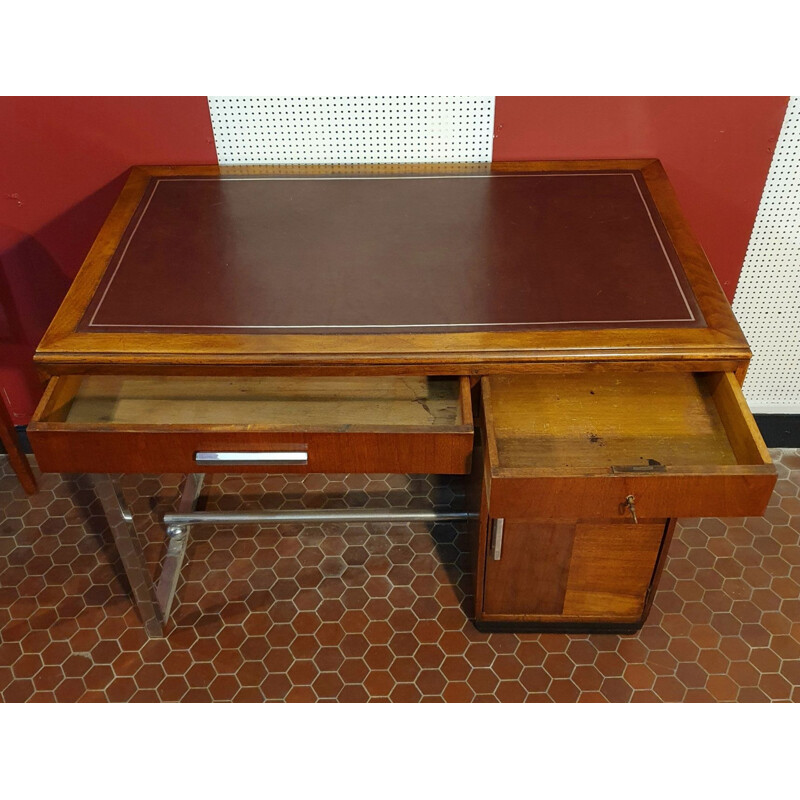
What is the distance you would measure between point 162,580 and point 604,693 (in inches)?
47.7

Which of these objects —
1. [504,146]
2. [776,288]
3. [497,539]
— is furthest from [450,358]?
[776,288]

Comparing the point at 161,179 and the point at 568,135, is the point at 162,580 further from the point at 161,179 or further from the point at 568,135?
the point at 568,135

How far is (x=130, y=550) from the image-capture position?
84.4 inches

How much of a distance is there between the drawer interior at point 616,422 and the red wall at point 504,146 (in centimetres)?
66

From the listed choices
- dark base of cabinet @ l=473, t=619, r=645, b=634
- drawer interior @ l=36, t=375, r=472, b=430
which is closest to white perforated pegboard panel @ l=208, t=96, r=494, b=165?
drawer interior @ l=36, t=375, r=472, b=430

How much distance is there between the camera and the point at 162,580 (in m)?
2.42

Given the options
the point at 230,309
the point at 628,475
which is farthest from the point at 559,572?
the point at 230,309

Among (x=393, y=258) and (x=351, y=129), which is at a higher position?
(x=351, y=129)

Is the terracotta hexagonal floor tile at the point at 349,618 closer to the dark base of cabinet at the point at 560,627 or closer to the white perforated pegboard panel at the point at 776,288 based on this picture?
the dark base of cabinet at the point at 560,627

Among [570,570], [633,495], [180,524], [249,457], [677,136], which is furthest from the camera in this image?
[180,524]

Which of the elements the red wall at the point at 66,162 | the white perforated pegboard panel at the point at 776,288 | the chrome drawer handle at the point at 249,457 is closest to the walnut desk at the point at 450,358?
the chrome drawer handle at the point at 249,457

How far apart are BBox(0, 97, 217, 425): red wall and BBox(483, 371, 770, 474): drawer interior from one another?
A: 107 centimetres

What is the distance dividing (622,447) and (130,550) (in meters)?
1.19

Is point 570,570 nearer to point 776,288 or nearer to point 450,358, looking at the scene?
point 450,358
